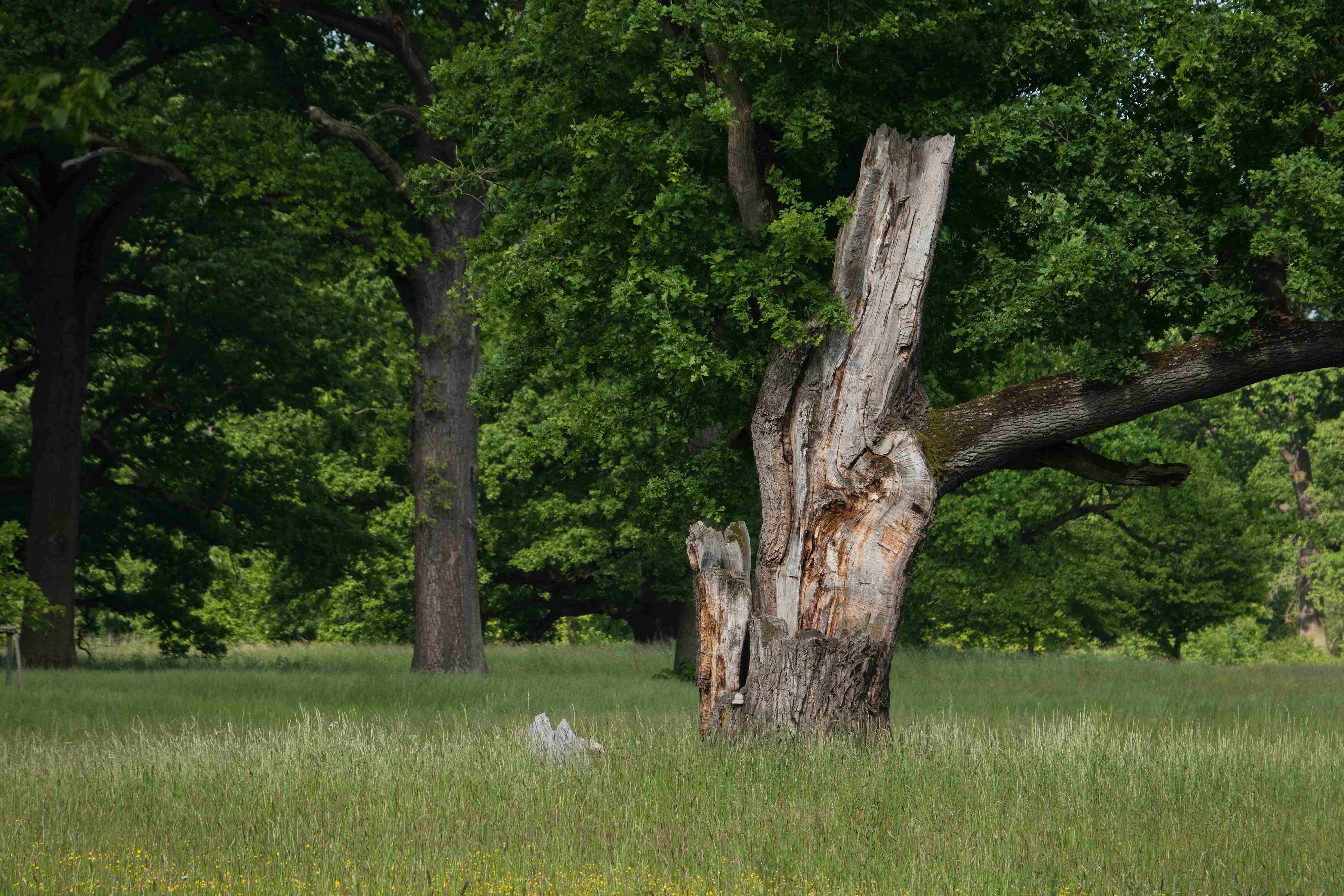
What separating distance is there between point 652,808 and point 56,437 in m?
17.4

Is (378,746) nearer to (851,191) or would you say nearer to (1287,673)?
(851,191)

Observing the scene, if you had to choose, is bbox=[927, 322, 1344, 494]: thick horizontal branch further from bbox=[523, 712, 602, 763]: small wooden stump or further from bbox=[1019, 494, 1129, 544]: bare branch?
bbox=[1019, 494, 1129, 544]: bare branch

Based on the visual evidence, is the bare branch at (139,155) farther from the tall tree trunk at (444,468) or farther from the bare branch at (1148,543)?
the bare branch at (1148,543)

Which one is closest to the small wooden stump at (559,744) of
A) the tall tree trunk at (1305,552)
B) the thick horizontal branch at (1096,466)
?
the thick horizontal branch at (1096,466)

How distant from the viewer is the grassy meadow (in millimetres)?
6441

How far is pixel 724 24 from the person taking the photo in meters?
11.1

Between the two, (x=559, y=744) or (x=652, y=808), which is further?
(x=559, y=744)

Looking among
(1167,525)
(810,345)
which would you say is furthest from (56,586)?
(1167,525)

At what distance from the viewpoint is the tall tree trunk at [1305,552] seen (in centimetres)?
4675

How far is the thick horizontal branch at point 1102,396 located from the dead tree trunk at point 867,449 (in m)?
0.02

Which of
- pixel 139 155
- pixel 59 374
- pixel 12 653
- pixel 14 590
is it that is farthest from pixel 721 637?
pixel 12 653

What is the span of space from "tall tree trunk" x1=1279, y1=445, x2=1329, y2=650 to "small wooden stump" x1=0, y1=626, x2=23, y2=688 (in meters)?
40.0

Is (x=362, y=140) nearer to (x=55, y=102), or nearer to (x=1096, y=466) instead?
(x=1096, y=466)

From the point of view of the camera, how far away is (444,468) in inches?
834
